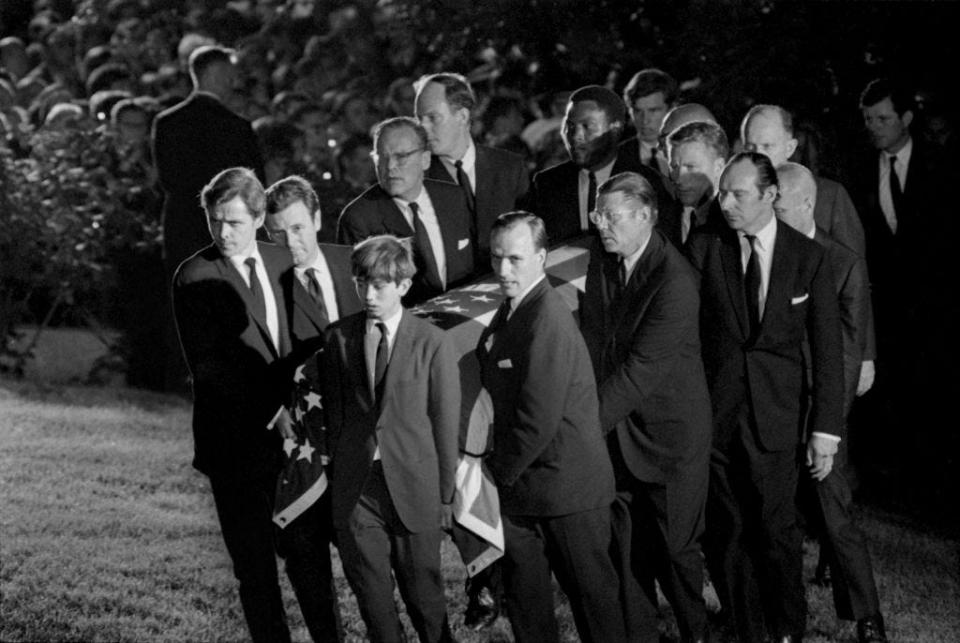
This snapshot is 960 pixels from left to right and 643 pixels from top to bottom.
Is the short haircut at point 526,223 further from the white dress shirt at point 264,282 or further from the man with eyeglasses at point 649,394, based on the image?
the white dress shirt at point 264,282

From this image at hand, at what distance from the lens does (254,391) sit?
202 inches

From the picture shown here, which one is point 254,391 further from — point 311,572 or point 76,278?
point 76,278

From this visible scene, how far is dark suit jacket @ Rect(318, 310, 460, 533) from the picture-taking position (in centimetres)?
472

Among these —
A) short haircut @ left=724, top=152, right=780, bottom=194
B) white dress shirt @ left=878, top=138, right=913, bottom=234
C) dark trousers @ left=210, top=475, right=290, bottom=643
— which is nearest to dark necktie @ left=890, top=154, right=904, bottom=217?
white dress shirt @ left=878, top=138, right=913, bottom=234

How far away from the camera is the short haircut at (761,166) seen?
5277 mm

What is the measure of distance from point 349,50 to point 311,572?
544 cm

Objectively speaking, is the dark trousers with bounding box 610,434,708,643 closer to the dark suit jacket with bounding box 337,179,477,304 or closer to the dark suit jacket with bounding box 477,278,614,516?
the dark suit jacket with bounding box 477,278,614,516

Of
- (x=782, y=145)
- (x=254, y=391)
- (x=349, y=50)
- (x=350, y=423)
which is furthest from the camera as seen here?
(x=349, y=50)

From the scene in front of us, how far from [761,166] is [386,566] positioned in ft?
6.04

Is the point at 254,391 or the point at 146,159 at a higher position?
the point at 146,159

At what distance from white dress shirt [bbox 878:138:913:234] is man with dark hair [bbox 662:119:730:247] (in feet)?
5.10

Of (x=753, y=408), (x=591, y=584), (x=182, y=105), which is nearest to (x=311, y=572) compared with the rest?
(x=591, y=584)

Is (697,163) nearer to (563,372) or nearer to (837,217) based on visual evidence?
(837,217)

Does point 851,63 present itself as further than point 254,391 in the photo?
Yes
